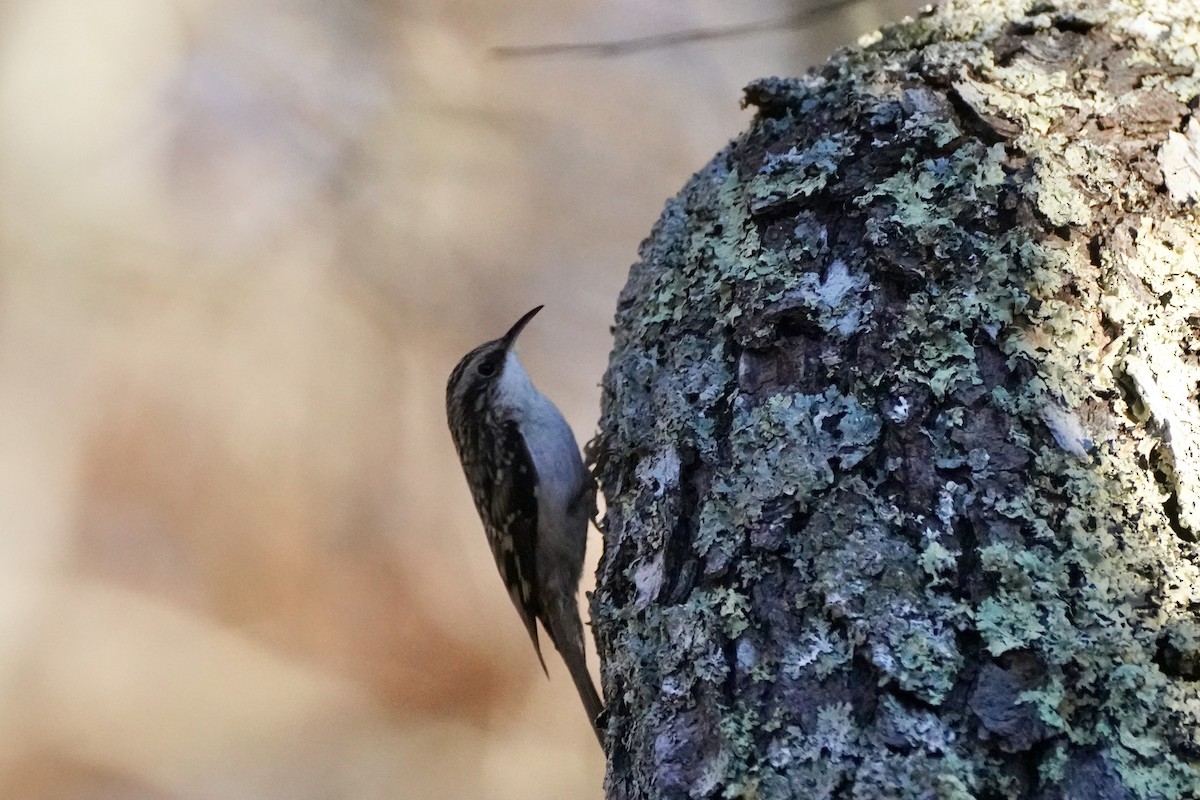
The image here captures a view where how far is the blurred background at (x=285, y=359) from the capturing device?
324 centimetres

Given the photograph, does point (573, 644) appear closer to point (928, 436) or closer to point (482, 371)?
point (482, 371)

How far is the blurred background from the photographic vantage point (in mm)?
3240

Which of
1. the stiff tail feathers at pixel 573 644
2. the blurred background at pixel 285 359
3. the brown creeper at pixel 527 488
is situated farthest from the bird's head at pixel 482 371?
the blurred background at pixel 285 359

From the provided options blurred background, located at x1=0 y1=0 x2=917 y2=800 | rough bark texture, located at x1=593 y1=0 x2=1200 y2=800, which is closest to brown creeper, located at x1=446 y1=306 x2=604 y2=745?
rough bark texture, located at x1=593 y1=0 x2=1200 y2=800

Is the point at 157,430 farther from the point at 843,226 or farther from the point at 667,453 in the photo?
the point at 843,226

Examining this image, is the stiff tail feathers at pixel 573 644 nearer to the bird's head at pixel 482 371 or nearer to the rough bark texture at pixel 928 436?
the bird's head at pixel 482 371

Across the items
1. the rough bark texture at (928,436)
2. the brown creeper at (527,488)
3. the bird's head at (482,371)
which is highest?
the bird's head at (482,371)

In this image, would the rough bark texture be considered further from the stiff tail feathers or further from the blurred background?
the blurred background

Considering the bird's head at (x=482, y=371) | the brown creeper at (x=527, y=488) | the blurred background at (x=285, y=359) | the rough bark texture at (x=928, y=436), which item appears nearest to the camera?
the rough bark texture at (x=928, y=436)

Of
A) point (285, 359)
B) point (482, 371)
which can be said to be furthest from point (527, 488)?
point (285, 359)

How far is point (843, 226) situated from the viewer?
1.51m

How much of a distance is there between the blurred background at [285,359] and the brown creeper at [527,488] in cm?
97

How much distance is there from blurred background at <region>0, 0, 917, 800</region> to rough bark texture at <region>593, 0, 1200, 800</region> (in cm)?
212

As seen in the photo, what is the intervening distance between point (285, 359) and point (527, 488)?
5.09ft
